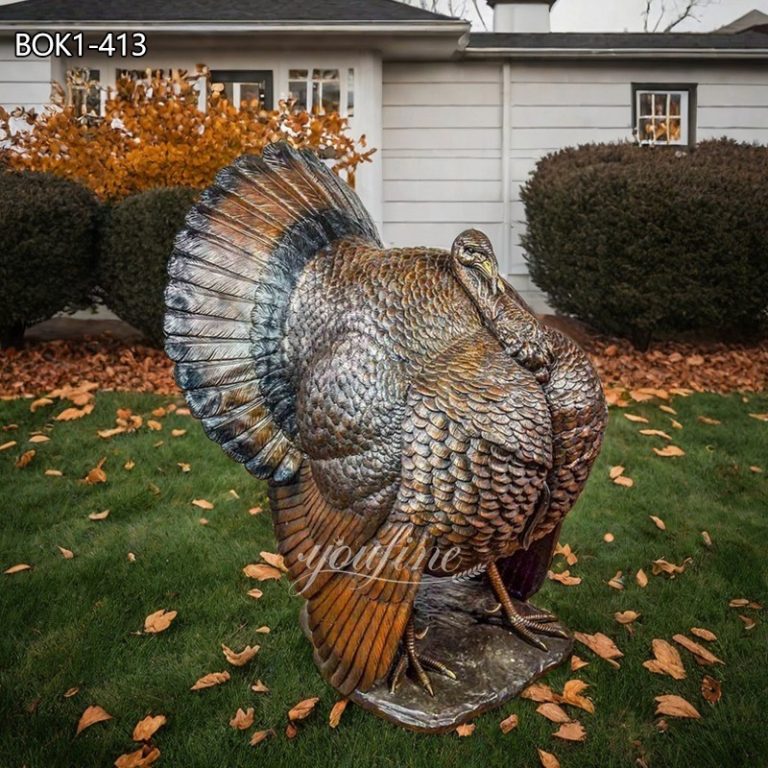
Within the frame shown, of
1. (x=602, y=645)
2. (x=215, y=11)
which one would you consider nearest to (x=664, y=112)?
(x=215, y=11)

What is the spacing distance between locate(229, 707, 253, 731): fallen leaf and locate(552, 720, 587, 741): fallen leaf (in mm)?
1079

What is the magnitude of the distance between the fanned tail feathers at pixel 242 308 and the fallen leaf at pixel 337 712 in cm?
86

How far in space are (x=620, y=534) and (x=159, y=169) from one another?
610 centimetres

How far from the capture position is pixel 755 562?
3.85m

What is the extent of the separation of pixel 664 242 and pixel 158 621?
635cm

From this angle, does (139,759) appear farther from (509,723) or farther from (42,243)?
(42,243)

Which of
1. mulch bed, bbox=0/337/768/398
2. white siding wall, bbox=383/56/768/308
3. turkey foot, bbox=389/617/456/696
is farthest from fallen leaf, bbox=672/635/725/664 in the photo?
white siding wall, bbox=383/56/768/308

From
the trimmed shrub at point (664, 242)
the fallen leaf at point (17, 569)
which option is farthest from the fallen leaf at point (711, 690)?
the trimmed shrub at point (664, 242)

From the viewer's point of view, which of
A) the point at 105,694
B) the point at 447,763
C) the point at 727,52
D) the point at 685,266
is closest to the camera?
the point at 447,763

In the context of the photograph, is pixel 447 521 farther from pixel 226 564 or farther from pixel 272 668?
pixel 226 564

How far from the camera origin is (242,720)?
2.64m

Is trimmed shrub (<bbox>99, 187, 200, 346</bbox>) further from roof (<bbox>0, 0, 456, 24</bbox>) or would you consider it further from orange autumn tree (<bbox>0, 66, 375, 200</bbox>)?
roof (<bbox>0, 0, 456, 24</bbox>)

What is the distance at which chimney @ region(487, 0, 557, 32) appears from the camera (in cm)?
1270

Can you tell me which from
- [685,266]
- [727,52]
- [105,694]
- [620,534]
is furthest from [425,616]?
[727,52]
